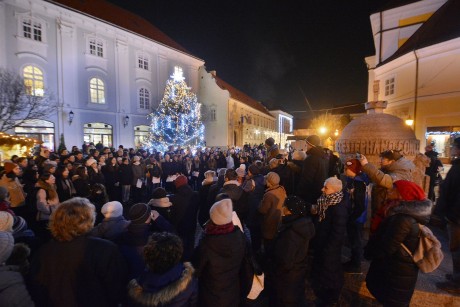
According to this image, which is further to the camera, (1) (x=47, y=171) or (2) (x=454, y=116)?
(2) (x=454, y=116)

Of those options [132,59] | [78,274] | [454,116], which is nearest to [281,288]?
[78,274]

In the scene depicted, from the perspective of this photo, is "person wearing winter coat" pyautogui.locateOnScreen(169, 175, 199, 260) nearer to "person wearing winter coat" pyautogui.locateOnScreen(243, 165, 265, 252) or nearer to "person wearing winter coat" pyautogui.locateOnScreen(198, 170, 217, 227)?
"person wearing winter coat" pyautogui.locateOnScreen(198, 170, 217, 227)

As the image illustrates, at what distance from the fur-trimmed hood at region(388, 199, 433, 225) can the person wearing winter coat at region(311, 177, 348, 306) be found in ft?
2.67

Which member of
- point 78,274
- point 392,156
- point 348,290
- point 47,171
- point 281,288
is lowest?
point 348,290

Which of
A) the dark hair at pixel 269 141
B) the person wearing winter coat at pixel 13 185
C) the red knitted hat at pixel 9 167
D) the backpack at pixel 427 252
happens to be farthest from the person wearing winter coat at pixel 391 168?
the red knitted hat at pixel 9 167

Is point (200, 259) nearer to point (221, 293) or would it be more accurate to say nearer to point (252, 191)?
point (221, 293)

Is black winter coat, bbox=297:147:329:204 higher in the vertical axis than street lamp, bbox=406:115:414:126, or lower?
lower

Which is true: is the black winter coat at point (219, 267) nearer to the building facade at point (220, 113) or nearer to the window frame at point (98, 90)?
the window frame at point (98, 90)

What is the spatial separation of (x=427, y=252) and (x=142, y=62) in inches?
1155

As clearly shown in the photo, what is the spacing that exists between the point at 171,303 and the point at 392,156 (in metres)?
4.16

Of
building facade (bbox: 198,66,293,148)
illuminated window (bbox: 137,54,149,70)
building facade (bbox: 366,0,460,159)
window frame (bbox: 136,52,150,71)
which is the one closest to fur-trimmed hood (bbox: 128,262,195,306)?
building facade (bbox: 366,0,460,159)

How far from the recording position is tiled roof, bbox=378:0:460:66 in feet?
56.8

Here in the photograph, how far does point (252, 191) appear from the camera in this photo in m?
6.00

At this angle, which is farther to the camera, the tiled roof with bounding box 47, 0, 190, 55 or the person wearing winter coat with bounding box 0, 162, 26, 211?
the tiled roof with bounding box 47, 0, 190, 55
